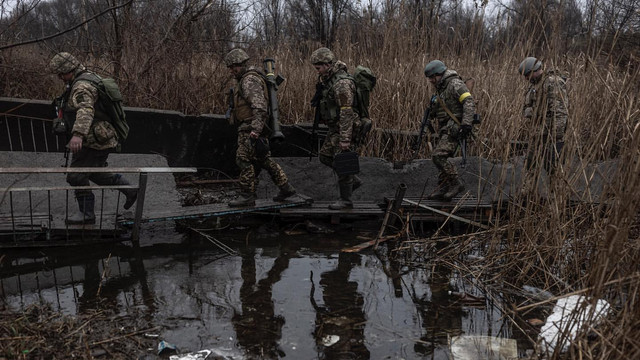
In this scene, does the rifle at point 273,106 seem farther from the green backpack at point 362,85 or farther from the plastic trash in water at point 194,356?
the plastic trash in water at point 194,356

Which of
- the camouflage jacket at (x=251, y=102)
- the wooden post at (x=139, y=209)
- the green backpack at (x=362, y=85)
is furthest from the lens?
the green backpack at (x=362, y=85)

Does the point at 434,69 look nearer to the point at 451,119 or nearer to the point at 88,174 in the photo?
the point at 451,119

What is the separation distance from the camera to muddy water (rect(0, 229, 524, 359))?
11.6 ft

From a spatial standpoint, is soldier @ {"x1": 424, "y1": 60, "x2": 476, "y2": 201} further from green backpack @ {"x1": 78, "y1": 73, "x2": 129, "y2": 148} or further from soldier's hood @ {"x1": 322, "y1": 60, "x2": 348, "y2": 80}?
green backpack @ {"x1": 78, "y1": 73, "x2": 129, "y2": 148}

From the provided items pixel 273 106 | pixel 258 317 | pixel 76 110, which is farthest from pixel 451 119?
pixel 76 110

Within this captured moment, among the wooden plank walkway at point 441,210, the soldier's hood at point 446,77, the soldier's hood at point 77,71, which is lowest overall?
the wooden plank walkway at point 441,210

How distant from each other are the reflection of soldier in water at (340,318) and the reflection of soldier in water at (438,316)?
40 centimetres

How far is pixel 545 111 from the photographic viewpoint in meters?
4.00

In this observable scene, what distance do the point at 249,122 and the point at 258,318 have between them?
2797mm

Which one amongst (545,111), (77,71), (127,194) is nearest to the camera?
(545,111)

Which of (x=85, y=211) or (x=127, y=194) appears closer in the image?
(x=85, y=211)

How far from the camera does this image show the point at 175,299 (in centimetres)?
415

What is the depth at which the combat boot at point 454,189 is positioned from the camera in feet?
21.6

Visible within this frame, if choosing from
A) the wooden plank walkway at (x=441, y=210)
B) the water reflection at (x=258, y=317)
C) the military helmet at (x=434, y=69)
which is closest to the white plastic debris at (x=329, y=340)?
the water reflection at (x=258, y=317)
